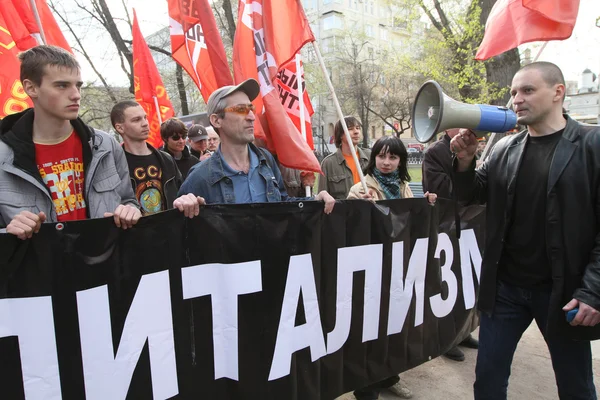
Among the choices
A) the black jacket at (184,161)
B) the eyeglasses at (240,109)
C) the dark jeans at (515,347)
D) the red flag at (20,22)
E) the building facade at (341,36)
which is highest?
the building facade at (341,36)

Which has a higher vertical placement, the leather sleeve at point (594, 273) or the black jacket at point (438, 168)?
the black jacket at point (438, 168)

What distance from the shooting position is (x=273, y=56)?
3645mm

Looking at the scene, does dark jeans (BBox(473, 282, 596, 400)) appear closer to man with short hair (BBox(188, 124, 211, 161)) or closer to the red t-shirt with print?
the red t-shirt with print

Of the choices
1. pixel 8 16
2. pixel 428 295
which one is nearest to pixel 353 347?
pixel 428 295

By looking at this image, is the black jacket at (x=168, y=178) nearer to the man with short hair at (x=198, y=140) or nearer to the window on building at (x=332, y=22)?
the man with short hair at (x=198, y=140)

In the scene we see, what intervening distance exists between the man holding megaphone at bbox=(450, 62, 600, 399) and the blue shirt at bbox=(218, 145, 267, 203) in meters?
1.23

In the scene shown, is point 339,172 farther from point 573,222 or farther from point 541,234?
point 573,222

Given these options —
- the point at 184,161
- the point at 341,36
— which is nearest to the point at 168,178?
the point at 184,161

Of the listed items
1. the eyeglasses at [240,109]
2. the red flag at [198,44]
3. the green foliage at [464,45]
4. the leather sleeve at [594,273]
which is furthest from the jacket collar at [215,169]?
the green foliage at [464,45]

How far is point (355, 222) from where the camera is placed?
298 cm

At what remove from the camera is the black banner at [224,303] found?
196 cm

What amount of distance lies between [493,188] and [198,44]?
3454 mm

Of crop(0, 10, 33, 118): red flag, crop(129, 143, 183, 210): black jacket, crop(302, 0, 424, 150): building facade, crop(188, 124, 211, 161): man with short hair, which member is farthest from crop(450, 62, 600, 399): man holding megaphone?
crop(302, 0, 424, 150): building facade

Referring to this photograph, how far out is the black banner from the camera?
1.96m
